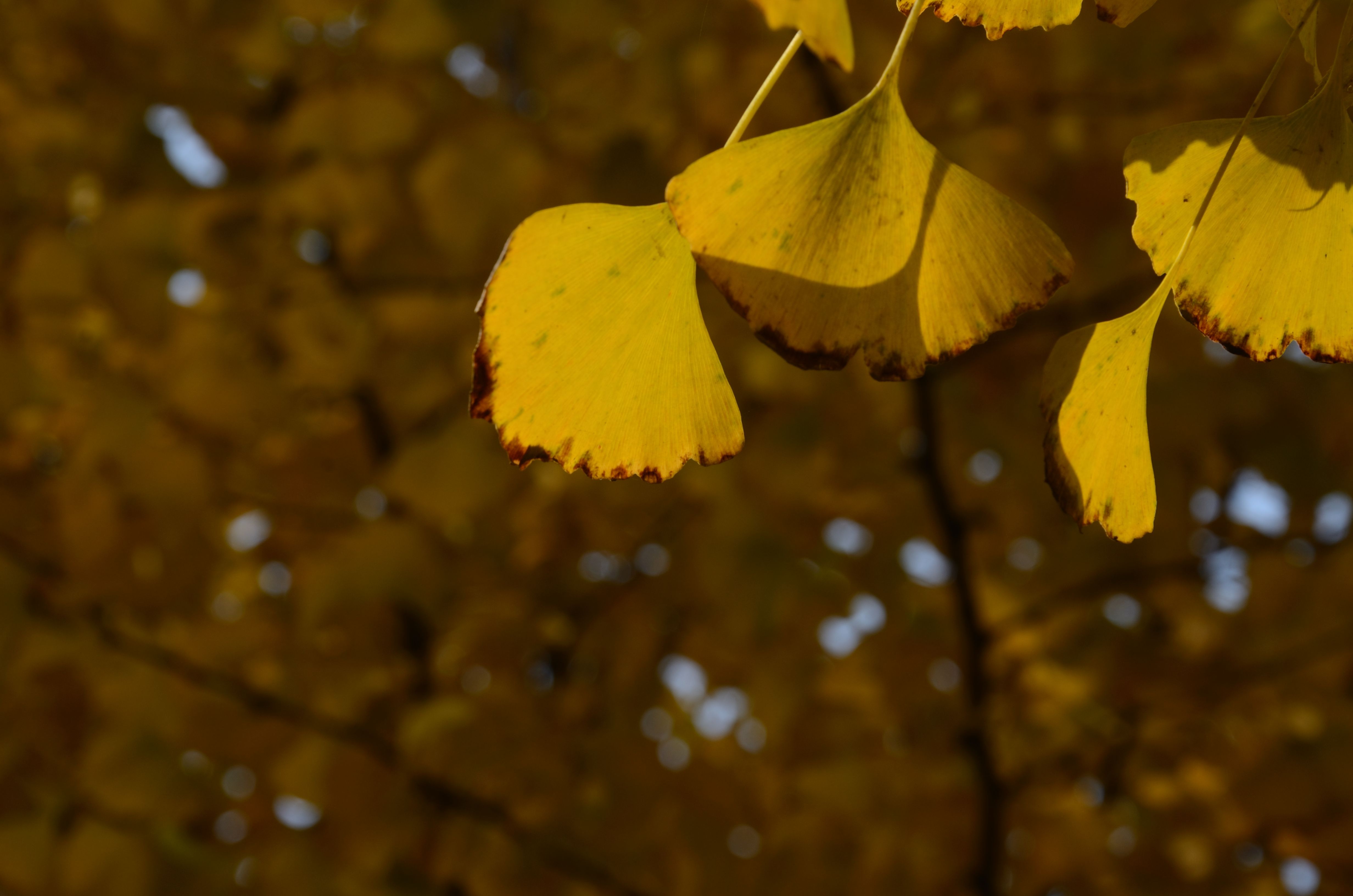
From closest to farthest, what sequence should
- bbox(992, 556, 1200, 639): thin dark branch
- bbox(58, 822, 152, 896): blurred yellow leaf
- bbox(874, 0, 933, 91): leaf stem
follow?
bbox(874, 0, 933, 91): leaf stem, bbox(58, 822, 152, 896): blurred yellow leaf, bbox(992, 556, 1200, 639): thin dark branch

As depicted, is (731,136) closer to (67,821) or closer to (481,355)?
(481,355)

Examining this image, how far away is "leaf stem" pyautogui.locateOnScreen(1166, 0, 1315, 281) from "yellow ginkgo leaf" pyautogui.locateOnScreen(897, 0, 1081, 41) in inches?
1.7

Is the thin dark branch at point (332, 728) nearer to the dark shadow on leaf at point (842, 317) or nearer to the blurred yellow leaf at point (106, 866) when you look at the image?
the blurred yellow leaf at point (106, 866)

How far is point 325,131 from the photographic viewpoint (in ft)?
3.15

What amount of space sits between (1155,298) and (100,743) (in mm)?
944

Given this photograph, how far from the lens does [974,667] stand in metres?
0.92

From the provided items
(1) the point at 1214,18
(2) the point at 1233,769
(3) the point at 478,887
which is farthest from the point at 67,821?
(1) the point at 1214,18

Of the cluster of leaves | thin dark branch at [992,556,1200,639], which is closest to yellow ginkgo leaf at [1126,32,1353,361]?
the cluster of leaves

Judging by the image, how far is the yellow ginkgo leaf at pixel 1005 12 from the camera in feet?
0.63

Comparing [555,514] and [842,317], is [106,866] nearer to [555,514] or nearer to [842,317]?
[555,514]

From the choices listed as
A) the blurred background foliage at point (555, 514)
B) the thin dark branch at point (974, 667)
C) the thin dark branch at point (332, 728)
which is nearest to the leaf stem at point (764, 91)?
the blurred background foliage at point (555, 514)

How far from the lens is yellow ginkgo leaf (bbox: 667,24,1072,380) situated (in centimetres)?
20

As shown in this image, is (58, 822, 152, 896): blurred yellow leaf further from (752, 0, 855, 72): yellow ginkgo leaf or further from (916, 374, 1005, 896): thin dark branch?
(752, 0, 855, 72): yellow ginkgo leaf

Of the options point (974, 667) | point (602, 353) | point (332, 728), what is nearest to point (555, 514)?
point (332, 728)
